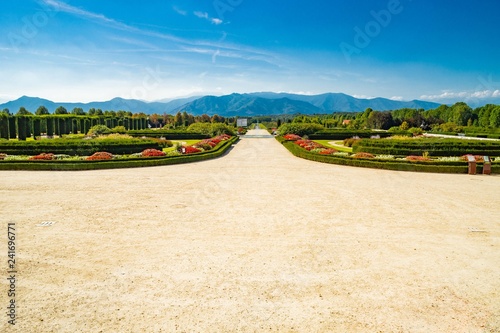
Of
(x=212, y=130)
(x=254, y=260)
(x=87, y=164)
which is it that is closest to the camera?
(x=254, y=260)

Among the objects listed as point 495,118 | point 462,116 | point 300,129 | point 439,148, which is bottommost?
point 439,148

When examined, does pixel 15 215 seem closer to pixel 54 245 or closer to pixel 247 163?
pixel 54 245

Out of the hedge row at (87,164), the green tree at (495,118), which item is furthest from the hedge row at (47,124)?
the green tree at (495,118)

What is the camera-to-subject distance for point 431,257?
7551 millimetres

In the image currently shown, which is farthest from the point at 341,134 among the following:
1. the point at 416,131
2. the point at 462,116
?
the point at 462,116

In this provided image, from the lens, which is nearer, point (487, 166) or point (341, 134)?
point (487, 166)

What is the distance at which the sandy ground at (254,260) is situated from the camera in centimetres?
530

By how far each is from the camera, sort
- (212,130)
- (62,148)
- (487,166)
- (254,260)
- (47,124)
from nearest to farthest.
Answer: (254,260) < (487,166) < (62,148) < (212,130) < (47,124)

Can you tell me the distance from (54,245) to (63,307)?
3.08 m

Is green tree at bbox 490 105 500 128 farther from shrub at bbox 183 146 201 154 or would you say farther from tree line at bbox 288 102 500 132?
shrub at bbox 183 146 201 154

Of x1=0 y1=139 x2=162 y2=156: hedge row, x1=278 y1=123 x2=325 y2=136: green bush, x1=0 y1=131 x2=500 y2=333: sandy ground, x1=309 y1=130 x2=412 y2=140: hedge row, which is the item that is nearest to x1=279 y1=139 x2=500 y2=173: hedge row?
x1=0 y1=131 x2=500 y2=333: sandy ground

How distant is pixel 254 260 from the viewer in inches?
290

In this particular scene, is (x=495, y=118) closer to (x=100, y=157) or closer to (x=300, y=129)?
(x=300, y=129)

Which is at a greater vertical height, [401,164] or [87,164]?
[401,164]
